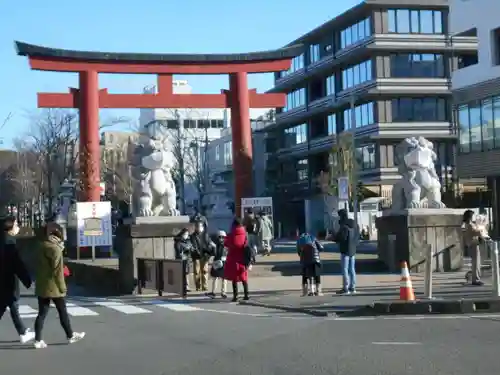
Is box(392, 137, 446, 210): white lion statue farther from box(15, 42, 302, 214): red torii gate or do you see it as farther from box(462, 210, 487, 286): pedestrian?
box(15, 42, 302, 214): red torii gate

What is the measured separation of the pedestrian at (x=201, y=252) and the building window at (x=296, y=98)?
5710cm

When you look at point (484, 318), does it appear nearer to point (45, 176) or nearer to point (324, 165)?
point (45, 176)

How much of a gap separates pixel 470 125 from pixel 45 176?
26.4m

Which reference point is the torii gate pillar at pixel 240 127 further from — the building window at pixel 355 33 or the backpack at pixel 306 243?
the building window at pixel 355 33

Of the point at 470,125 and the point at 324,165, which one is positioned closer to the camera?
the point at 470,125

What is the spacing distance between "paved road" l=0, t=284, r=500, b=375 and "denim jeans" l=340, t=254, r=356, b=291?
10.0 ft

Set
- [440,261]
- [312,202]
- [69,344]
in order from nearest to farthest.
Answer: [69,344] < [440,261] < [312,202]

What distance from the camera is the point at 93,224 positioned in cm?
3244

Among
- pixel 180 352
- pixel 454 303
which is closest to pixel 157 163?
pixel 454 303

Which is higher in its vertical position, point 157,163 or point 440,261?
point 157,163

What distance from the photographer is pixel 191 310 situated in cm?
1648

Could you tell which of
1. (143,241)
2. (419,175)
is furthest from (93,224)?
(419,175)

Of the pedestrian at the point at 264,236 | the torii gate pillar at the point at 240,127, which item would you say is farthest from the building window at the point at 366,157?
the pedestrian at the point at 264,236

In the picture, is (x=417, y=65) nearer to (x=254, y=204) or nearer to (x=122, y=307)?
(x=254, y=204)
